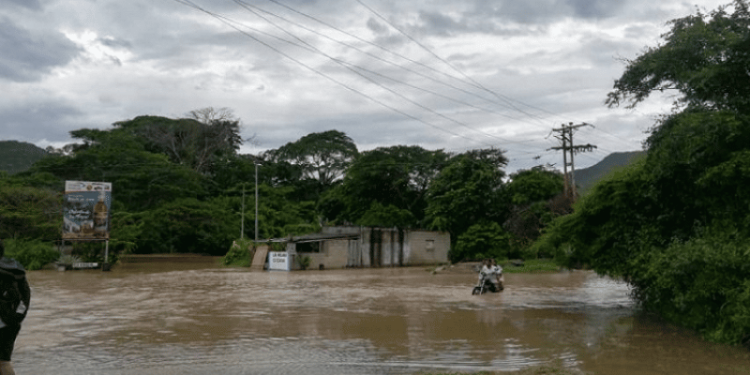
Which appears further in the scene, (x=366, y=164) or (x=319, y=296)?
(x=366, y=164)

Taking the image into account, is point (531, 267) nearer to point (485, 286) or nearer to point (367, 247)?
point (367, 247)

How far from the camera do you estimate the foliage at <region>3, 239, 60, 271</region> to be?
3716cm

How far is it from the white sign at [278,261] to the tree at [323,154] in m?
26.5

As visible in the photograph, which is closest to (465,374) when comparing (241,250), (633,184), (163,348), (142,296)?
(163,348)

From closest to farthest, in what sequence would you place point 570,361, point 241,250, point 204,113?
point 570,361 → point 241,250 → point 204,113

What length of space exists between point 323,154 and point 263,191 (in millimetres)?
9011

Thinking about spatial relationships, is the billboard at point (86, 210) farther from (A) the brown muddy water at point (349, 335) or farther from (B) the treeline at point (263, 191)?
(A) the brown muddy water at point (349, 335)

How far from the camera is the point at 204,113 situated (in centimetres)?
7006

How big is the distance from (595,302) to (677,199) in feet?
18.8

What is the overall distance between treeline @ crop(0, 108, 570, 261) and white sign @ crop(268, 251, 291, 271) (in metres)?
10.2

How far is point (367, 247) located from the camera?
43750mm

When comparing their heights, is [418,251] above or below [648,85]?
below

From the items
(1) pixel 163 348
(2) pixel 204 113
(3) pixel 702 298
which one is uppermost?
(2) pixel 204 113

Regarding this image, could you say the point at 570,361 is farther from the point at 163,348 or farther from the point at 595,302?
the point at 595,302
